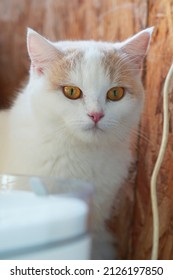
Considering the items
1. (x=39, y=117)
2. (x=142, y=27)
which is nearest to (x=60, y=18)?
(x=142, y=27)

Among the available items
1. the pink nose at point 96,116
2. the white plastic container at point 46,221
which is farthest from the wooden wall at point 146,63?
the white plastic container at point 46,221

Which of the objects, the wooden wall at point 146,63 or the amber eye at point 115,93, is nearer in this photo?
the amber eye at point 115,93

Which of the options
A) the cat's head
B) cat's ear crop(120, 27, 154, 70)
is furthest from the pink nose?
cat's ear crop(120, 27, 154, 70)

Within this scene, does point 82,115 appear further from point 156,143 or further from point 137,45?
point 156,143

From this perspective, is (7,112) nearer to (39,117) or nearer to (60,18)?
(39,117)

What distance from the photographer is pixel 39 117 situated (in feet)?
3.38

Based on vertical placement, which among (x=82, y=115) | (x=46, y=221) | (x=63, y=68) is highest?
(x=63, y=68)

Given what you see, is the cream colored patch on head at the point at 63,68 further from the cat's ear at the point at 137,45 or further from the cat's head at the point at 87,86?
the cat's ear at the point at 137,45

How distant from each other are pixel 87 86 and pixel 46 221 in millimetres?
410

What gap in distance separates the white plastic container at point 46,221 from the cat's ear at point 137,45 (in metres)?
0.46

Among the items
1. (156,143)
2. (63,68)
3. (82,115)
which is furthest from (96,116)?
(156,143)

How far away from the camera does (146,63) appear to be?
49.2 inches

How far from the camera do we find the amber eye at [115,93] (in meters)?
0.99

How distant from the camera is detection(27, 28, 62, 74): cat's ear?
3.14 feet
